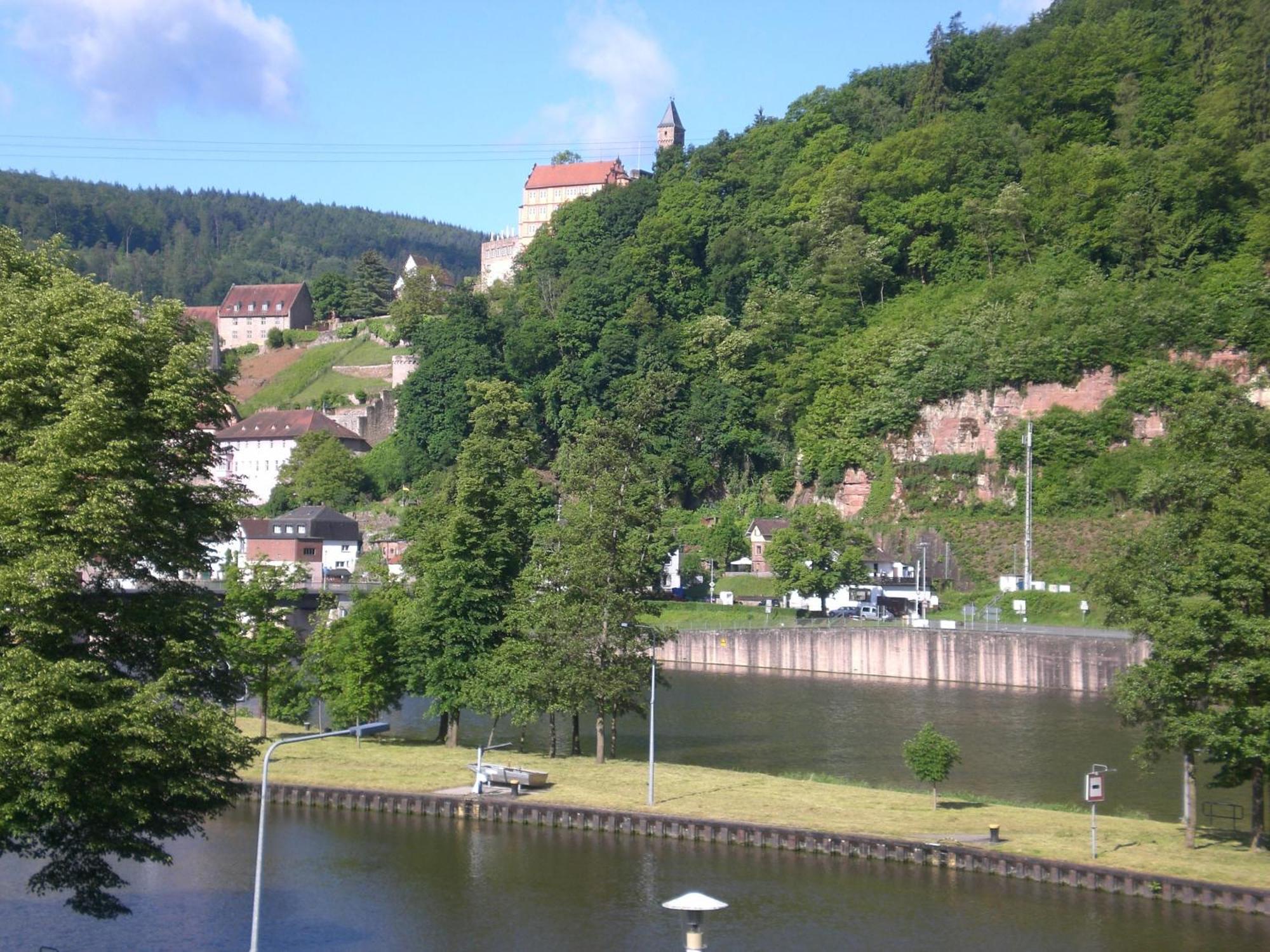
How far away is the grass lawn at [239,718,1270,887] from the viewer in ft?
107

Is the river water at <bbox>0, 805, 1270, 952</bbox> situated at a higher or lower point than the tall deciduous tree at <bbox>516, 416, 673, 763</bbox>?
lower

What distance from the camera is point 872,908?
101 ft

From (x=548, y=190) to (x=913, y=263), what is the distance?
67338mm

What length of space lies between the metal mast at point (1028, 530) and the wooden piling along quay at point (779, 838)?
159ft

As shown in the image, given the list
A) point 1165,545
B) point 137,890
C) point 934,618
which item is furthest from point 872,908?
point 934,618

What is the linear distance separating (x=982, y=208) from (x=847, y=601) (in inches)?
1367

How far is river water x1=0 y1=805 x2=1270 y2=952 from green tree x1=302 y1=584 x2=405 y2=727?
11058 millimetres

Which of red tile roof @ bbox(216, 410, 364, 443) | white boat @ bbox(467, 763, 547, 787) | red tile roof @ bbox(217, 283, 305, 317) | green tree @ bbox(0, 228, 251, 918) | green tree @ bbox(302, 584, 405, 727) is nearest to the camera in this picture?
green tree @ bbox(0, 228, 251, 918)

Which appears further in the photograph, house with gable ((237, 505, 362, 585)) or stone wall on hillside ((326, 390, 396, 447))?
stone wall on hillside ((326, 390, 396, 447))

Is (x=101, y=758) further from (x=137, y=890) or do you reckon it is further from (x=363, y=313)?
(x=363, y=313)

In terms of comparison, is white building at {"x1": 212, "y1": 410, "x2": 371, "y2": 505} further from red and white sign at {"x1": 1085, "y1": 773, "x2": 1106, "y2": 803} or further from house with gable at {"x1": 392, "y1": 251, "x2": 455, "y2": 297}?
red and white sign at {"x1": 1085, "y1": 773, "x2": 1106, "y2": 803}

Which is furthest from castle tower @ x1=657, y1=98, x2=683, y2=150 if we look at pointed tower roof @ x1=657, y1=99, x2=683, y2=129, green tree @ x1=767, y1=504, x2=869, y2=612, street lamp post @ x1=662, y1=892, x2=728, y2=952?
street lamp post @ x1=662, y1=892, x2=728, y2=952

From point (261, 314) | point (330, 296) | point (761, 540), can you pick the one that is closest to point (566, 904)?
point (761, 540)

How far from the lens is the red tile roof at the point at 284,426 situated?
121875 mm
